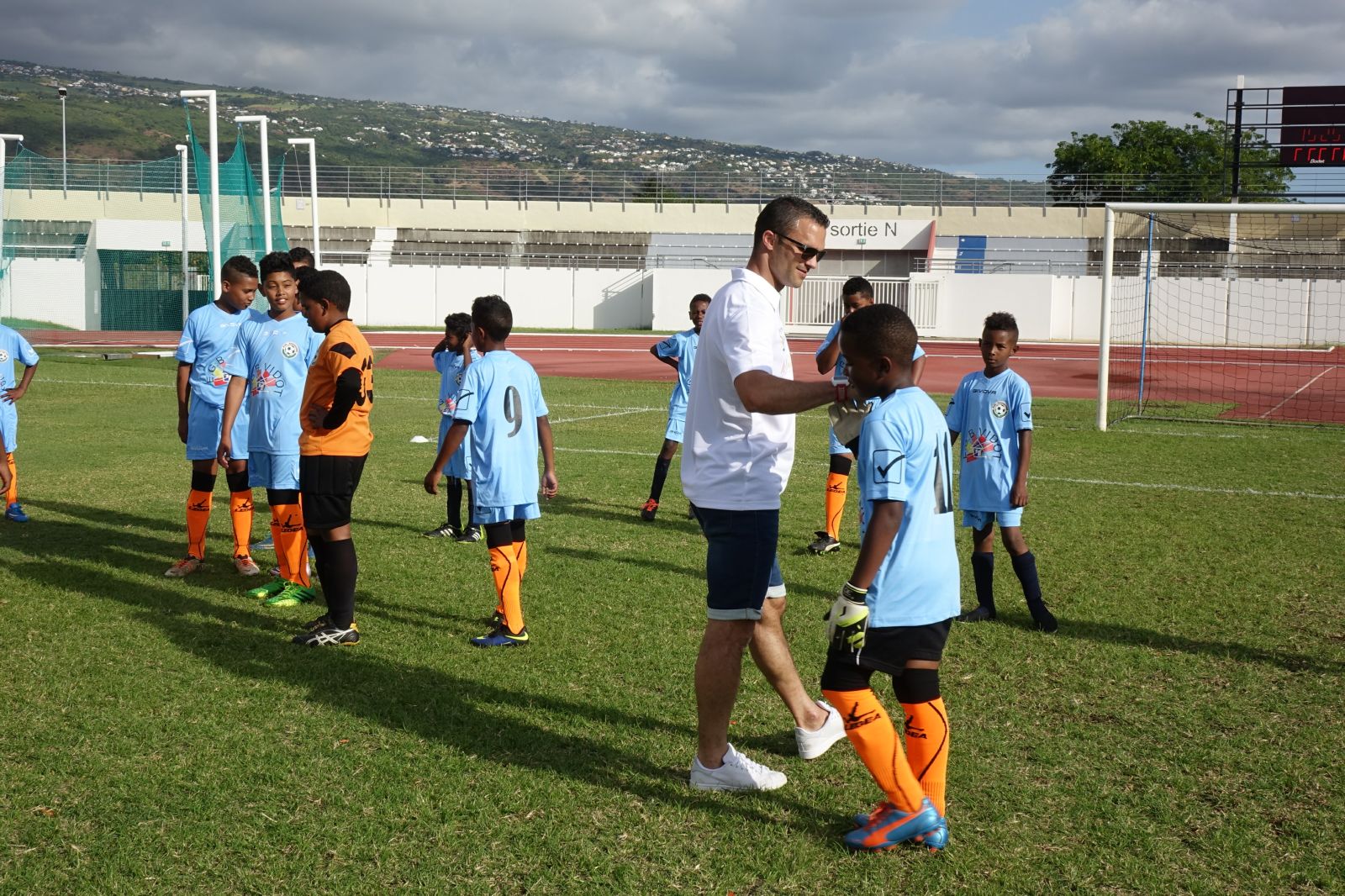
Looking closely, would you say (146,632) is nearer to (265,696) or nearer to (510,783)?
(265,696)

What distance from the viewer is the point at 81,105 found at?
179 m

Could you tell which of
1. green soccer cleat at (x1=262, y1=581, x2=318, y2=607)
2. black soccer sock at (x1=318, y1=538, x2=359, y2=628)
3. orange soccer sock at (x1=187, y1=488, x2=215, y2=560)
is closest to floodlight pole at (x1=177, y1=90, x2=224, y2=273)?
orange soccer sock at (x1=187, y1=488, x2=215, y2=560)

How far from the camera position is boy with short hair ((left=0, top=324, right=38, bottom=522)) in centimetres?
905

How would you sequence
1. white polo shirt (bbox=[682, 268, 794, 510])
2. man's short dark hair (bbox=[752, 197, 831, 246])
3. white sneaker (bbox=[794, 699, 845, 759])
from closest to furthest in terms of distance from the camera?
white polo shirt (bbox=[682, 268, 794, 510]) → man's short dark hair (bbox=[752, 197, 831, 246]) → white sneaker (bbox=[794, 699, 845, 759])

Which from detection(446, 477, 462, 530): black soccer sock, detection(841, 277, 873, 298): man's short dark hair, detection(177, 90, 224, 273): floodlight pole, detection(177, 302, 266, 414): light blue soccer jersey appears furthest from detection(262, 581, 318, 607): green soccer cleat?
detection(177, 90, 224, 273): floodlight pole

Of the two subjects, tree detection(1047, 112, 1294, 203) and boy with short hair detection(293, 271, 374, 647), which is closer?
boy with short hair detection(293, 271, 374, 647)

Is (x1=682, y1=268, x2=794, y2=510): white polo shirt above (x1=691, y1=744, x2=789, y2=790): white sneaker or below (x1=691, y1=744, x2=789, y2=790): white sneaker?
above

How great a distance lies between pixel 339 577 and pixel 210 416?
7.77 ft

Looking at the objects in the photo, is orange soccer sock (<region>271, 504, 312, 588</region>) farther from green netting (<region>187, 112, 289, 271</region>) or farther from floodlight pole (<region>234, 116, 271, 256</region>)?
floodlight pole (<region>234, 116, 271, 256</region>)

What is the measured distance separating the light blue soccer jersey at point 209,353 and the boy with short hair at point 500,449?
8.19ft

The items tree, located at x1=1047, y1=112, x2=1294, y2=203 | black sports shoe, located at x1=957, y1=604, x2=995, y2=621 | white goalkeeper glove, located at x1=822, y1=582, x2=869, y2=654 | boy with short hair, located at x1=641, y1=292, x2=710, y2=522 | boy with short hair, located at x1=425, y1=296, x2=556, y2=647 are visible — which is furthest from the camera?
tree, located at x1=1047, y1=112, x2=1294, y2=203

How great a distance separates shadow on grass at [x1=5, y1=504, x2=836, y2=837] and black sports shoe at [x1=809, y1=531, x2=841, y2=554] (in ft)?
9.92

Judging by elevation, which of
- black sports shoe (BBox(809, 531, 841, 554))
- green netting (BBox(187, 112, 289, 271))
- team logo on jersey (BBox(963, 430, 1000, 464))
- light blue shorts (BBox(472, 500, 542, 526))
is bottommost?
black sports shoe (BBox(809, 531, 841, 554))

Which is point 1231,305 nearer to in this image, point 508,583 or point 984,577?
point 984,577
